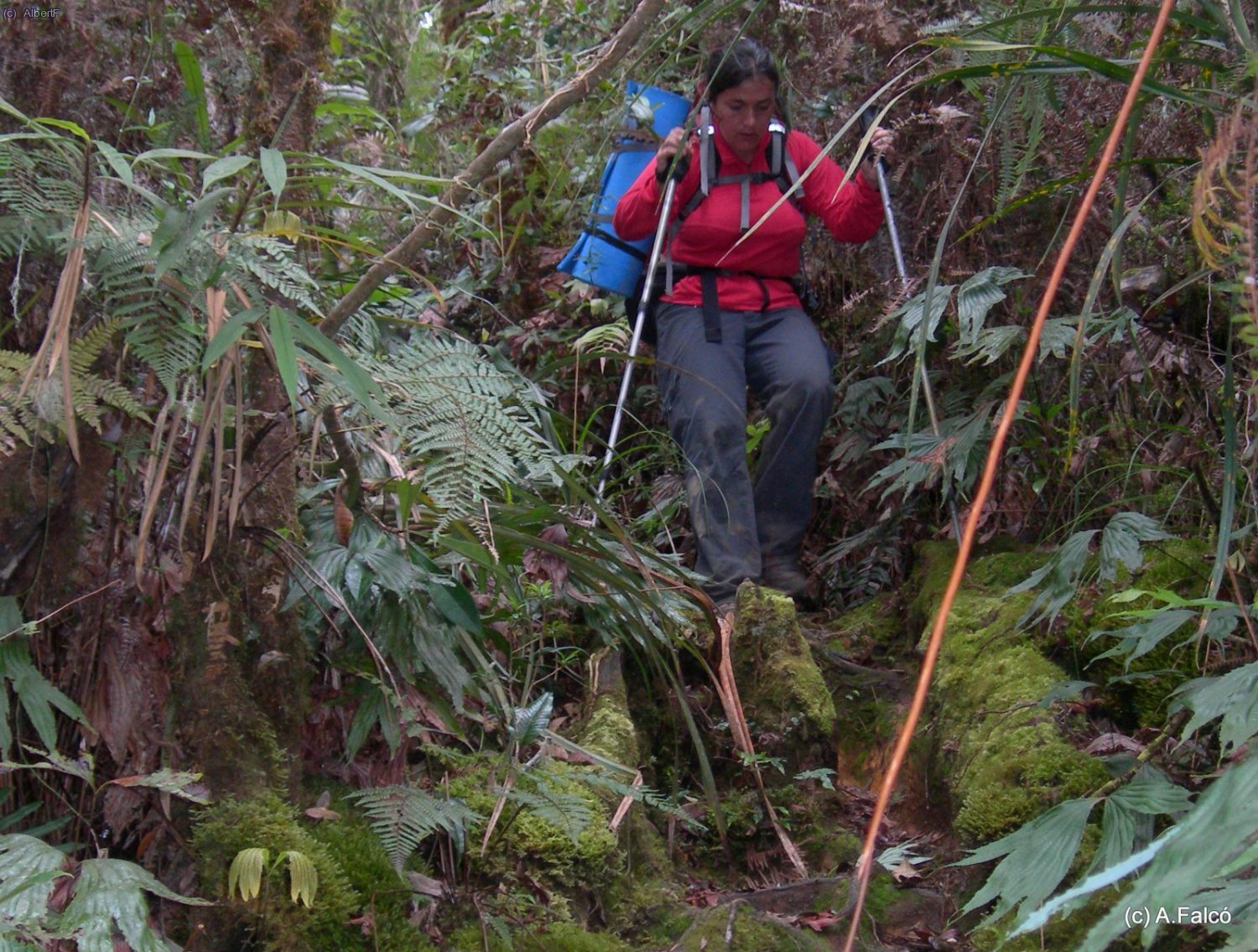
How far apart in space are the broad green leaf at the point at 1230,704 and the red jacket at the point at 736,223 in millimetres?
2873

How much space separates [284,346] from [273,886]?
93cm

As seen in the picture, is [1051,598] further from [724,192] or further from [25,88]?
[724,192]

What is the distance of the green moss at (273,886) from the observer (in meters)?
→ 1.87

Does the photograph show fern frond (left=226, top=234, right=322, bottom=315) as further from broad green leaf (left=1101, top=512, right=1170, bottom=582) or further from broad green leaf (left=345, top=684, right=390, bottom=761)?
broad green leaf (left=1101, top=512, right=1170, bottom=582)

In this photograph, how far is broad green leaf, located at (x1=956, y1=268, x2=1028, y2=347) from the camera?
11.2ft

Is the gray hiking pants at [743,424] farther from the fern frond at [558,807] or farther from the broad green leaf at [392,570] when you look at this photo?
the broad green leaf at [392,570]

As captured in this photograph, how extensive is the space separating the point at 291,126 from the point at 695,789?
7.23ft

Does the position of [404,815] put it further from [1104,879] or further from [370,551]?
[1104,879]

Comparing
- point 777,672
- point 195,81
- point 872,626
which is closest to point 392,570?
point 195,81

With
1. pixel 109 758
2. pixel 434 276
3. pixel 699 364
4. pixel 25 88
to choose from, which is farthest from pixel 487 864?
pixel 434 276

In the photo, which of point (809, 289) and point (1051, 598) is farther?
point (809, 289)

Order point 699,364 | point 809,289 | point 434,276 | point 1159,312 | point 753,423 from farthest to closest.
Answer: point 434,276 < point 753,423 < point 809,289 < point 699,364 < point 1159,312

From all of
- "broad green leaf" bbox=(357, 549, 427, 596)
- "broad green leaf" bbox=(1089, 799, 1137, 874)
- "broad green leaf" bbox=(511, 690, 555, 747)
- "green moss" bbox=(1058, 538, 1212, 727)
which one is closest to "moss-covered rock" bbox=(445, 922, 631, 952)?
"broad green leaf" bbox=(511, 690, 555, 747)

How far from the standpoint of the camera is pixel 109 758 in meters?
2.05
